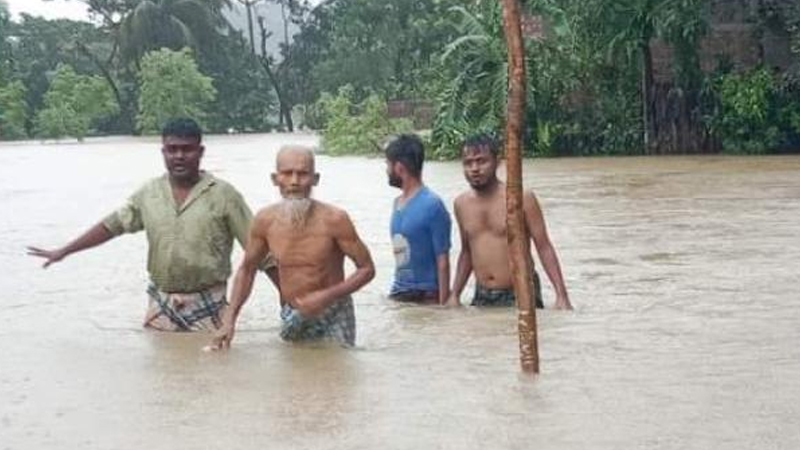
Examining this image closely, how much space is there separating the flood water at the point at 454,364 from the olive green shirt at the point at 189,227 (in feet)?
1.04

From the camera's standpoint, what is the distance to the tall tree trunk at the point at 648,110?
87.8 ft

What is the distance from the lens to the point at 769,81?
2520 cm

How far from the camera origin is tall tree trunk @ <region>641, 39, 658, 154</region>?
26750 mm

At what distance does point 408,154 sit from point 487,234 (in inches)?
25.2

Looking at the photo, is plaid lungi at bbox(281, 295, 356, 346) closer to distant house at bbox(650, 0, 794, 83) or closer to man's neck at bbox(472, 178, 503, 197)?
man's neck at bbox(472, 178, 503, 197)

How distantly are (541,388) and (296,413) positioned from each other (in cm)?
102

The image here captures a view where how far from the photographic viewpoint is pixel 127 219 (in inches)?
284

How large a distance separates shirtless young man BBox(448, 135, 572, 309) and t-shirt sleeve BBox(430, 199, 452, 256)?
0.24ft

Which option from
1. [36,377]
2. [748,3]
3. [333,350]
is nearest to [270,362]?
[333,350]

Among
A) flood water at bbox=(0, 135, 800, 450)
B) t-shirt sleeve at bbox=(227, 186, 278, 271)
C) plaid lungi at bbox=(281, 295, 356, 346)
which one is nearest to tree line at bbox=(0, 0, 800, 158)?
flood water at bbox=(0, 135, 800, 450)

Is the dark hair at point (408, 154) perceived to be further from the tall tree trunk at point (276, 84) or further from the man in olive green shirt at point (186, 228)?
the tall tree trunk at point (276, 84)

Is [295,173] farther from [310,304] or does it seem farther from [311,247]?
[310,304]

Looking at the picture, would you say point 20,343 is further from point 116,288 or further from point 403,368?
point 116,288

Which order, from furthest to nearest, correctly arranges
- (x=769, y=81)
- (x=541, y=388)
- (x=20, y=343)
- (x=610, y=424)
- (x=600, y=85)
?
(x=600, y=85) → (x=769, y=81) → (x=20, y=343) → (x=541, y=388) → (x=610, y=424)
